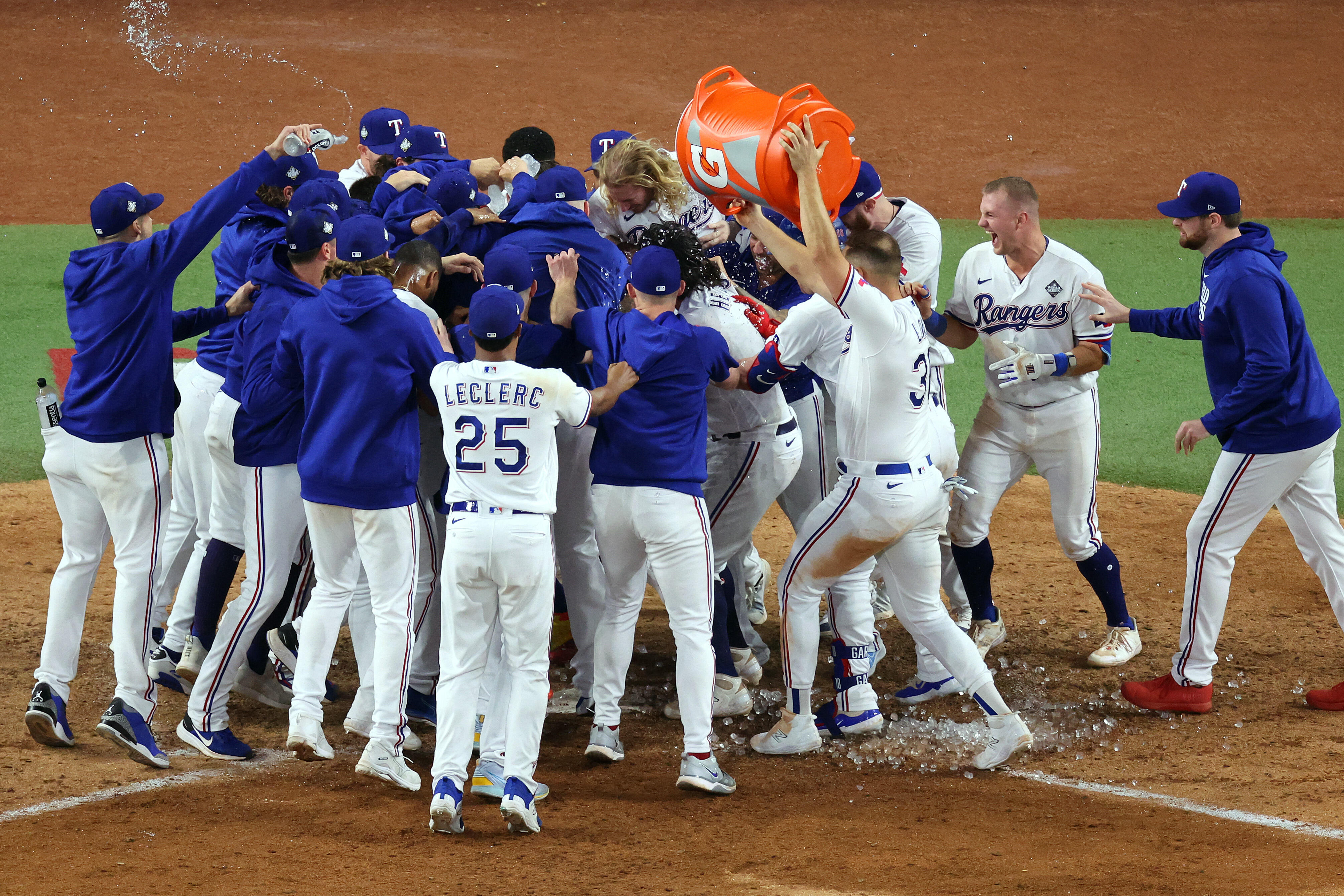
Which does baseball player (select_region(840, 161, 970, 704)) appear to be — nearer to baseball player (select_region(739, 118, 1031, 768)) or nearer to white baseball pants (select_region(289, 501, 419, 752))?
baseball player (select_region(739, 118, 1031, 768))

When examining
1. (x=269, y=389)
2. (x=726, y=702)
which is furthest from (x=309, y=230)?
(x=726, y=702)

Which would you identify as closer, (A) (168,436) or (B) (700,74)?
(A) (168,436)

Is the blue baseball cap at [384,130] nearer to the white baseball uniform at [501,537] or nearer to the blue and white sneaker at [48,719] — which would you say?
the white baseball uniform at [501,537]

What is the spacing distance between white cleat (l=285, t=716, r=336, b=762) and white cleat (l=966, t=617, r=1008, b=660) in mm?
2762

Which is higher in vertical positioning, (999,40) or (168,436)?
(999,40)

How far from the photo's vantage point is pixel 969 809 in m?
4.34

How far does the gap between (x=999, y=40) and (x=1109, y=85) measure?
5.93ft

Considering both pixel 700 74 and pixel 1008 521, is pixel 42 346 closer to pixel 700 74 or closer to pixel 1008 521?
pixel 1008 521

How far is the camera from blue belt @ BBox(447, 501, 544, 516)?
4.12 meters

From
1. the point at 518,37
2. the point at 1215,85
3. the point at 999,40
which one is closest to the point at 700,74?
the point at 518,37

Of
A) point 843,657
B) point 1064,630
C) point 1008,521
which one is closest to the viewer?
point 843,657

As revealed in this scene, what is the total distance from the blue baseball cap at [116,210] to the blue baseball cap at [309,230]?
50 cm

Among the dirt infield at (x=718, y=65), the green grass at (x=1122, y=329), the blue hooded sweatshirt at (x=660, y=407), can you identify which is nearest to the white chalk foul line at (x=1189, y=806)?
the blue hooded sweatshirt at (x=660, y=407)

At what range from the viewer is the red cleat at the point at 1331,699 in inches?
201
